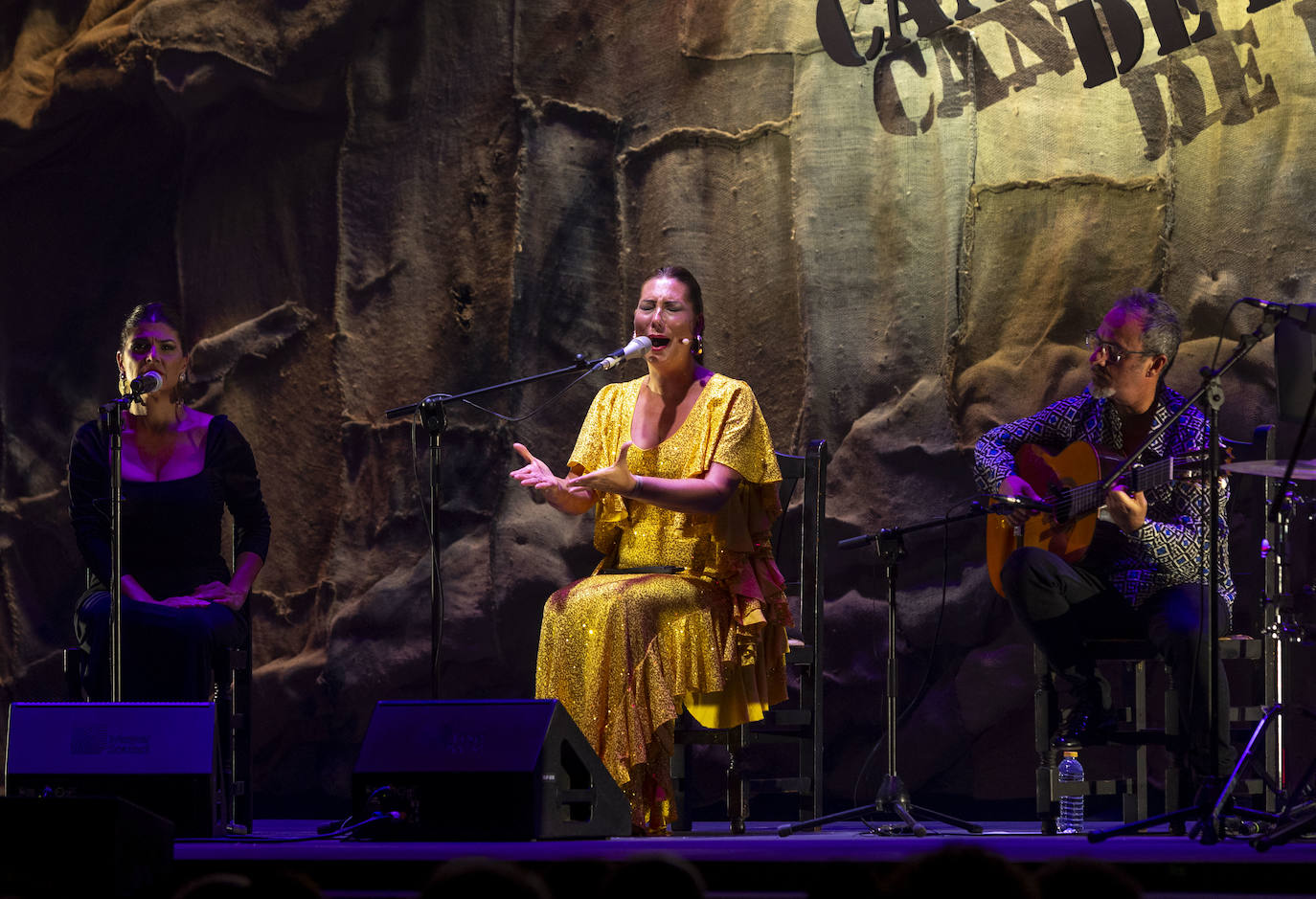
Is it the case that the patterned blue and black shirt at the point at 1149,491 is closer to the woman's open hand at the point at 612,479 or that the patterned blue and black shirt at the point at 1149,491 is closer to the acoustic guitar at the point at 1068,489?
the acoustic guitar at the point at 1068,489

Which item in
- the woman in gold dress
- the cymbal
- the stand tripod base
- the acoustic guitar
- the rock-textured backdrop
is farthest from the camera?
the rock-textured backdrop

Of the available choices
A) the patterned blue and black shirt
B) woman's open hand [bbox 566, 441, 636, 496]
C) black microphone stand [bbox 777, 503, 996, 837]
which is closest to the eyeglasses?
the patterned blue and black shirt

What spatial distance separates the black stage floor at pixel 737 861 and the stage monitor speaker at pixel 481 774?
8cm

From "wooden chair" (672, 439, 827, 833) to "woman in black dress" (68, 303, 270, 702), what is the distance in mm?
1480

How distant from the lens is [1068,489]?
4.49 metres

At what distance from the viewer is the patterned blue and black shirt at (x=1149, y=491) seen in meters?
4.32

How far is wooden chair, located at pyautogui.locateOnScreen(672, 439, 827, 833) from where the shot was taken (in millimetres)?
4348

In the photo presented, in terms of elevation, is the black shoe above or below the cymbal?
below

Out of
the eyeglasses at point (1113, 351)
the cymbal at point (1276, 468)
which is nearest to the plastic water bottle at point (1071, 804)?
the cymbal at point (1276, 468)

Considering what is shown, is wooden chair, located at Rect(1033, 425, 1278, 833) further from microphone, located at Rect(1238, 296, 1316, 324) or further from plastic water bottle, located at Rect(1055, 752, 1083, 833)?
microphone, located at Rect(1238, 296, 1316, 324)

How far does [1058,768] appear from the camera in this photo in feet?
14.3

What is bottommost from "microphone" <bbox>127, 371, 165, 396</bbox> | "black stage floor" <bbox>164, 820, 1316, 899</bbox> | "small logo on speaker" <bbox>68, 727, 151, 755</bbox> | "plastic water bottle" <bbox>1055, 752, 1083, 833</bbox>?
"plastic water bottle" <bbox>1055, 752, 1083, 833</bbox>

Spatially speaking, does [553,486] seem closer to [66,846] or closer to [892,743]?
[892,743]

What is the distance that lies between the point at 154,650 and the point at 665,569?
1526 millimetres
